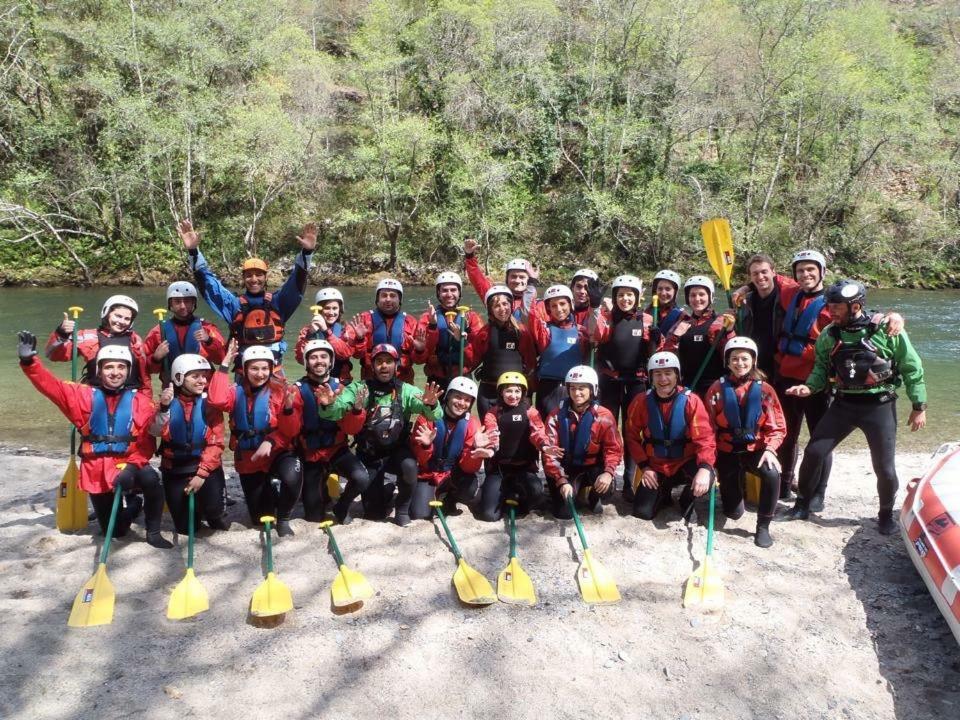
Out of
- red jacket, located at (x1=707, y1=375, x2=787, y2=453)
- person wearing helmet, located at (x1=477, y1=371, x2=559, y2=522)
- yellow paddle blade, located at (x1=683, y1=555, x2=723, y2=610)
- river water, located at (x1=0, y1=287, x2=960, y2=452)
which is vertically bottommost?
river water, located at (x1=0, y1=287, x2=960, y2=452)

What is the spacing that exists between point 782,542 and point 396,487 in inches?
119

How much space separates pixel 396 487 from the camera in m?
5.50

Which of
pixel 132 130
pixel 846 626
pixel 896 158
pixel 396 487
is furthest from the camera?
pixel 896 158

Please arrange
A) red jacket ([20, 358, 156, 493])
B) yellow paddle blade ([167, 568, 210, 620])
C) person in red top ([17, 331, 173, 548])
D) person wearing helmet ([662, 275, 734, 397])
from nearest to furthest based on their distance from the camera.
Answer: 1. yellow paddle blade ([167, 568, 210, 620])
2. red jacket ([20, 358, 156, 493])
3. person in red top ([17, 331, 173, 548])
4. person wearing helmet ([662, 275, 734, 397])

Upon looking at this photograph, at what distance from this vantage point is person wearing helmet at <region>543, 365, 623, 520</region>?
5000mm

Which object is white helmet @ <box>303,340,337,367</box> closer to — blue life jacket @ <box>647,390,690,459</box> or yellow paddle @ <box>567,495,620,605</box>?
yellow paddle @ <box>567,495,620,605</box>

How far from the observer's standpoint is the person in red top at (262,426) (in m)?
4.84

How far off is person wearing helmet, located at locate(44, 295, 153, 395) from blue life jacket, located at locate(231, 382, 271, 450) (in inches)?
44.1

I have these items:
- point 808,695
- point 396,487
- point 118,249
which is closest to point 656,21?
point 118,249

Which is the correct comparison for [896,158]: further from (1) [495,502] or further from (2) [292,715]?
(2) [292,715]

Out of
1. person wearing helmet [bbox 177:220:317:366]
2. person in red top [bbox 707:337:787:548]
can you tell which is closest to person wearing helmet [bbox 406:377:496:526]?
person wearing helmet [bbox 177:220:317:366]

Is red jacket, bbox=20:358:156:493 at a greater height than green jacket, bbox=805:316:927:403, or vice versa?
green jacket, bbox=805:316:927:403

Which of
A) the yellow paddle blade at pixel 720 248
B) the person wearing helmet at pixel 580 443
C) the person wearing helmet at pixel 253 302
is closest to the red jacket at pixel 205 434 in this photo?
the person wearing helmet at pixel 253 302

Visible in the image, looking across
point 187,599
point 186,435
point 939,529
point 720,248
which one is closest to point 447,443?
point 186,435
